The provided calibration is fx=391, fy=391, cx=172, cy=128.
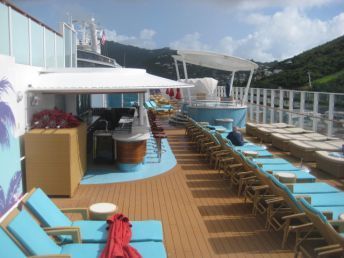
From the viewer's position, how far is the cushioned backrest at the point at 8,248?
300 centimetres

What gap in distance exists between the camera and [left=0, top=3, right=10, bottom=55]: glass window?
17.8ft

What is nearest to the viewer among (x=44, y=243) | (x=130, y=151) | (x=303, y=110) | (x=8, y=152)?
(x=44, y=243)

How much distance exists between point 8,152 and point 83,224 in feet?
4.39

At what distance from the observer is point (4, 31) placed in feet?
18.2

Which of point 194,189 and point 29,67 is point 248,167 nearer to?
point 194,189

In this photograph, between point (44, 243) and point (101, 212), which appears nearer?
point (44, 243)

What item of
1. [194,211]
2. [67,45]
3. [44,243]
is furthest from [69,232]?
[67,45]

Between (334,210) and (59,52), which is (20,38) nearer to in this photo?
(59,52)

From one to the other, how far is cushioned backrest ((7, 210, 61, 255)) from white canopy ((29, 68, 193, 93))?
132 inches

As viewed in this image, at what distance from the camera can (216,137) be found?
8938 mm

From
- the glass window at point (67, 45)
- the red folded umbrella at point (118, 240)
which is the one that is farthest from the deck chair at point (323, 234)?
the glass window at point (67, 45)

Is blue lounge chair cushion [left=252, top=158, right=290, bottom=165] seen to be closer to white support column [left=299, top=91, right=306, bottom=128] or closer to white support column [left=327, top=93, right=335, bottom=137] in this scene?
white support column [left=327, top=93, right=335, bottom=137]

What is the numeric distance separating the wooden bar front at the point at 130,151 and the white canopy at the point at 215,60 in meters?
7.87

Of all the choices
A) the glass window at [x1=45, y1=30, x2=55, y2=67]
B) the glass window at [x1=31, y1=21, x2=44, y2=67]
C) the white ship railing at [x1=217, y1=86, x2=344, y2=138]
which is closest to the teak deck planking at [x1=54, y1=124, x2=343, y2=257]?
the glass window at [x1=31, y1=21, x2=44, y2=67]
